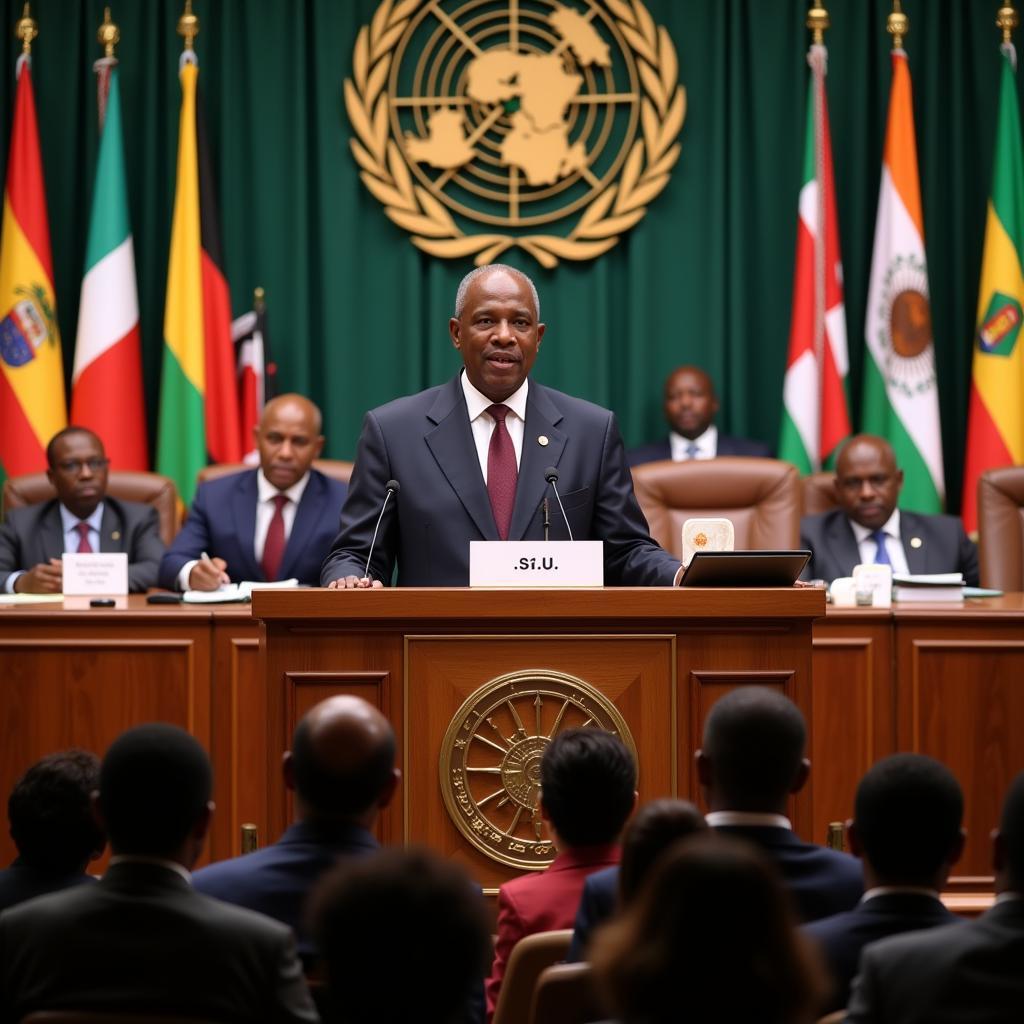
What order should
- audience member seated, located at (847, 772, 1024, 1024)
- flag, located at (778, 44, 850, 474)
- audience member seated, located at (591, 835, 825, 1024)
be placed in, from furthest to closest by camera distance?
flag, located at (778, 44, 850, 474), audience member seated, located at (847, 772, 1024, 1024), audience member seated, located at (591, 835, 825, 1024)

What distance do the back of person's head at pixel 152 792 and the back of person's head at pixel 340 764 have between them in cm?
18

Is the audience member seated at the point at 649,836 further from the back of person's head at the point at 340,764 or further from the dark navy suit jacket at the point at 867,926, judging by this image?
the back of person's head at the point at 340,764

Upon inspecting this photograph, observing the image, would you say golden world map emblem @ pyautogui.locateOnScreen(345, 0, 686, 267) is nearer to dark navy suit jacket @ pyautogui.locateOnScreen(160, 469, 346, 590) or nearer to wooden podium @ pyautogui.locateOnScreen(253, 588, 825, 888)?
dark navy suit jacket @ pyautogui.locateOnScreen(160, 469, 346, 590)

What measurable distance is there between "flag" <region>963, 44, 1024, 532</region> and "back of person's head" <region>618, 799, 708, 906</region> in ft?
20.4

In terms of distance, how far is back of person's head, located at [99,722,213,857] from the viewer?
2.11 meters

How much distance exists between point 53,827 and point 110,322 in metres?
6.07

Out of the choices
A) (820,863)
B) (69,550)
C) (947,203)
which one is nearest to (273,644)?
(820,863)

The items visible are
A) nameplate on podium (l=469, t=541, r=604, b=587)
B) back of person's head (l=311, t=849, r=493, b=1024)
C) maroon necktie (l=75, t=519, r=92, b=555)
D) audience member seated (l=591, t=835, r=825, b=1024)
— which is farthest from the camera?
maroon necktie (l=75, t=519, r=92, b=555)

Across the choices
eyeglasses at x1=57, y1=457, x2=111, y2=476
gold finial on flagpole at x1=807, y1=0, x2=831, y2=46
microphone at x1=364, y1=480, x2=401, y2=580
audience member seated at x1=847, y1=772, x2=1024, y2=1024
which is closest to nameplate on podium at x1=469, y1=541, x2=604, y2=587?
microphone at x1=364, y1=480, x2=401, y2=580

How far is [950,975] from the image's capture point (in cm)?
183

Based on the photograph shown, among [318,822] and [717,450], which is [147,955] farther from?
[717,450]

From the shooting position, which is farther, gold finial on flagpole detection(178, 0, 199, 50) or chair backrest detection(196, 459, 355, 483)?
gold finial on flagpole detection(178, 0, 199, 50)

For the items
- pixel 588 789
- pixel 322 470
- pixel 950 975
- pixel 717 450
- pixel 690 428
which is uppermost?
pixel 690 428

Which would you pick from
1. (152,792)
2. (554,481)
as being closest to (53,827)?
(152,792)
